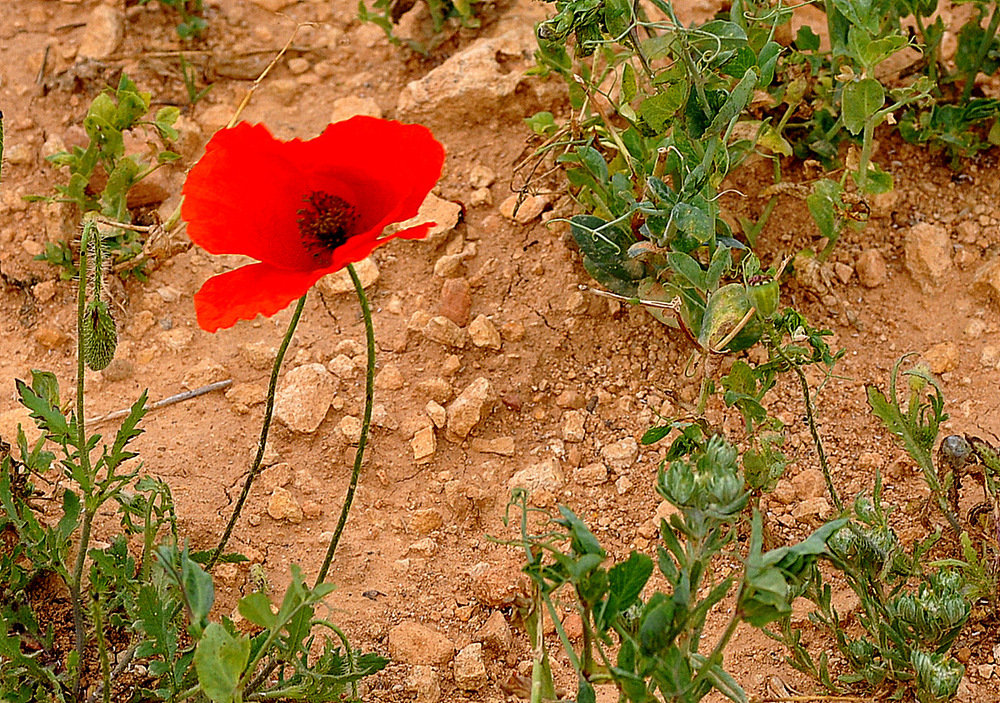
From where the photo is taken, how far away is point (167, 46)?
9.64 feet

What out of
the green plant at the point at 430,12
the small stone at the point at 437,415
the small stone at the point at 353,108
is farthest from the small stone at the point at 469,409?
the green plant at the point at 430,12

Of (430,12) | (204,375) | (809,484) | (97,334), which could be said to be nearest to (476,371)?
(204,375)

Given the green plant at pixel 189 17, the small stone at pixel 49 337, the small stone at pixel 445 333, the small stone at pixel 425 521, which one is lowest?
the small stone at pixel 425 521

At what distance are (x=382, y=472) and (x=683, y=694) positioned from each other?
89cm

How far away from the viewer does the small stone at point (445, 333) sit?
2215 mm

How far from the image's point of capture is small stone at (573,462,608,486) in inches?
80.4

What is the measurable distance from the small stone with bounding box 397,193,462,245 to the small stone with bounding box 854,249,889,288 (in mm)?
833

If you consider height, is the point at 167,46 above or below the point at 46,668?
above

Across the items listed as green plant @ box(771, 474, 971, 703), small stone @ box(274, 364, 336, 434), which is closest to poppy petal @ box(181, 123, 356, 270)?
small stone @ box(274, 364, 336, 434)

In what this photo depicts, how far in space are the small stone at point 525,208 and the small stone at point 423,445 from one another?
541mm

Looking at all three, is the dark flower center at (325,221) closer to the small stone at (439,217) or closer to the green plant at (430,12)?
the small stone at (439,217)

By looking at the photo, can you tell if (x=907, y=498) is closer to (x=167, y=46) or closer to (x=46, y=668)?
(x=46, y=668)

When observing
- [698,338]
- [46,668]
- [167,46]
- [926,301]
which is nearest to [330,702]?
[46,668]

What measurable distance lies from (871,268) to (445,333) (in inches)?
34.2
